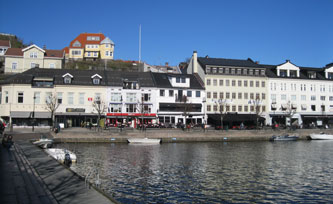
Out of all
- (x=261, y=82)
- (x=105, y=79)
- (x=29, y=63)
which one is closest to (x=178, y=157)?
(x=105, y=79)

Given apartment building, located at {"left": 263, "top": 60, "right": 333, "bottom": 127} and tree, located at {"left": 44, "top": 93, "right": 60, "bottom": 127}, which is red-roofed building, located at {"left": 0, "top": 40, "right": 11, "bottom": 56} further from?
apartment building, located at {"left": 263, "top": 60, "right": 333, "bottom": 127}

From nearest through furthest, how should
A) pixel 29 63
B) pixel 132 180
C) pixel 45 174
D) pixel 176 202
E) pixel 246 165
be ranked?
pixel 176 202 → pixel 45 174 → pixel 132 180 → pixel 246 165 → pixel 29 63

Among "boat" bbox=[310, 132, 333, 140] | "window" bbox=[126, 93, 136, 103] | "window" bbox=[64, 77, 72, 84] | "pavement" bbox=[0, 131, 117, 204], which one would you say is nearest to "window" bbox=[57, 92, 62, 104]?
"window" bbox=[64, 77, 72, 84]

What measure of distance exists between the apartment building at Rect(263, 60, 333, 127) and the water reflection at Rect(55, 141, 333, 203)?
40059mm

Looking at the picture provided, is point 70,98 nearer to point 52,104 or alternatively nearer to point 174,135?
point 52,104

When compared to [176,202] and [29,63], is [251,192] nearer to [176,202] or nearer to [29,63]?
[176,202]

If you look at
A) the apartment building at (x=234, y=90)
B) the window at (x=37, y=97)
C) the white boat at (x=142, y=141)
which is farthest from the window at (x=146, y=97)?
the window at (x=37, y=97)

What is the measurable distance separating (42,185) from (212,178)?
1311 cm

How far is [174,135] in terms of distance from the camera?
53406 mm

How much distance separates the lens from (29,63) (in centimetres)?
7694

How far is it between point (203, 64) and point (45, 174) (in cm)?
5715

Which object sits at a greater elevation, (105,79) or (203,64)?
(203,64)

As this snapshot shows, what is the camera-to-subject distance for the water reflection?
18484 millimetres

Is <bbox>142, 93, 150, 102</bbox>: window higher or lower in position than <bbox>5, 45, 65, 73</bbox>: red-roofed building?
lower
